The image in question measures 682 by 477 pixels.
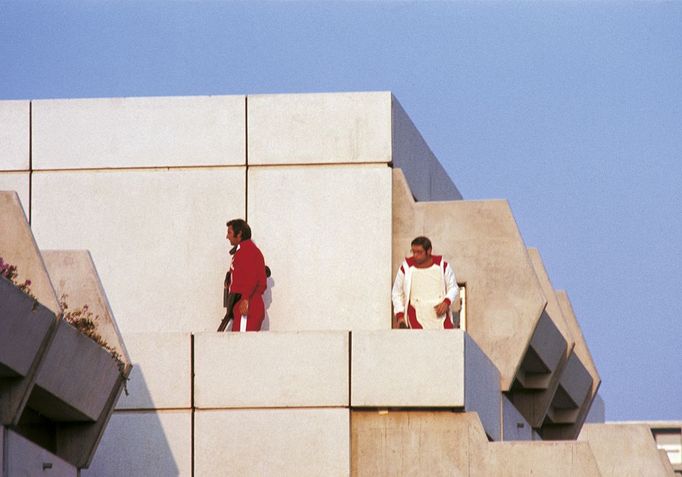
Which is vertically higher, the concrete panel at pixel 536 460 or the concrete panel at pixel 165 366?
the concrete panel at pixel 165 366

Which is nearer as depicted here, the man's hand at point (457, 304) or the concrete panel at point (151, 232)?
the man's hand at point (457, 304)

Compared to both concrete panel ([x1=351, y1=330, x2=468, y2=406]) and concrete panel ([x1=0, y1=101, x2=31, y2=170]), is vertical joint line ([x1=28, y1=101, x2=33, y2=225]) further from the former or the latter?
concrete panel ([x1=351, y1=330, x2=468, y2=406])

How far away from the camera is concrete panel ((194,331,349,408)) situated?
2269cm

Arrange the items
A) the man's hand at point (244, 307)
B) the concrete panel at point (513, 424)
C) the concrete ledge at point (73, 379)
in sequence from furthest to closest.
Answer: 1. the concrete panel at point (513, 424)
2. the man's hand at point (244, 307)
3. the concrete ledge at point (73, 379)

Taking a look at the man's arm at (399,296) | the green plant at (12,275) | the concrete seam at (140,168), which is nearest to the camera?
the green plant at (12,275)

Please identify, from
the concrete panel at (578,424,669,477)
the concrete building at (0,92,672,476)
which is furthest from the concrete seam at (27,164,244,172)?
the concrete panel at (578,424,669,477)

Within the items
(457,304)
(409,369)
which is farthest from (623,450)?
(409,369)

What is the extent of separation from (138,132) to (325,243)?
3.13m

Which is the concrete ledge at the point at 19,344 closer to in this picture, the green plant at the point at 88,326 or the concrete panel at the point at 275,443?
the green plant at the point at 88,326

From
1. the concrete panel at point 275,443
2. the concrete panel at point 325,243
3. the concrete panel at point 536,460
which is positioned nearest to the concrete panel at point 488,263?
the concrete panel at point 325,243

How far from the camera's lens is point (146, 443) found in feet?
75.2

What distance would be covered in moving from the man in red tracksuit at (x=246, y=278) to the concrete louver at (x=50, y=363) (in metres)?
3.52

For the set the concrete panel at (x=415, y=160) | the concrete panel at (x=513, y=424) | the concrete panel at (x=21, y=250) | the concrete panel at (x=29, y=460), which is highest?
the concrete panel at (x=415, y=160)

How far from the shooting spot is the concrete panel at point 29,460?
1695cm
